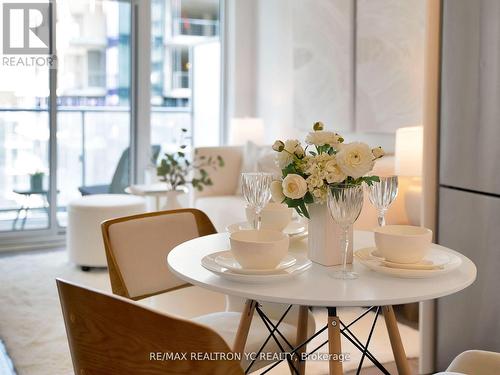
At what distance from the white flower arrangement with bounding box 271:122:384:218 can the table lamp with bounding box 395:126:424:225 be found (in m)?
1.85

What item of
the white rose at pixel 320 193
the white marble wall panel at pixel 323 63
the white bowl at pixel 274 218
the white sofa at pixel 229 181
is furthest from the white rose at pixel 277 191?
the white marble wall panel at pixel 323 63

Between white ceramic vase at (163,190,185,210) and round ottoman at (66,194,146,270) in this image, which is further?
round ottoman at (66,194,146,270)

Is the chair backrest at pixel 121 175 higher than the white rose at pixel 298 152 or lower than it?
lower

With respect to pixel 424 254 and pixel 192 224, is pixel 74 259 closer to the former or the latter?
pixel 192 224

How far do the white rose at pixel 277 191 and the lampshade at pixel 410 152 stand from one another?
1.93 metres

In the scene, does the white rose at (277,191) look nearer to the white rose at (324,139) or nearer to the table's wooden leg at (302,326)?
the white rose at (324,139)

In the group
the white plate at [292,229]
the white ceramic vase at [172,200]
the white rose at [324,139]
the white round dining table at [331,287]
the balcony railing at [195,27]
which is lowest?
the white ceramic vase at [172,200]

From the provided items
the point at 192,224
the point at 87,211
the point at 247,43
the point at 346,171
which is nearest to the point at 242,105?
the point at 247,43

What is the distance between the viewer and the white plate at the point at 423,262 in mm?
1621

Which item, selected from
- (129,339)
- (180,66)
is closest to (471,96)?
(129,339)

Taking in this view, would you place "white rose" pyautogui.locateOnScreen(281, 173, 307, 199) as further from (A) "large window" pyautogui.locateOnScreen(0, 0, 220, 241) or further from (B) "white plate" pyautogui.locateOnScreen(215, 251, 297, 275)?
(A) "large window" pyautogui.locateOnScreen(0, 0, 220, 241)

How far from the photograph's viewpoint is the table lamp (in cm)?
359

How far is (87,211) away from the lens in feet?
15.6
